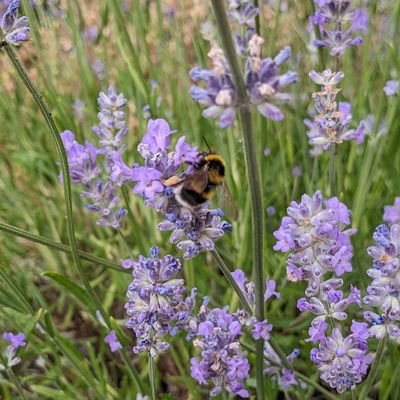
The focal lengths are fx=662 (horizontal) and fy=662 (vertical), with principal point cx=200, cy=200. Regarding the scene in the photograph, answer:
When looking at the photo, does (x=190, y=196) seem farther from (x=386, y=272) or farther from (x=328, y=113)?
(x=328, y=113)

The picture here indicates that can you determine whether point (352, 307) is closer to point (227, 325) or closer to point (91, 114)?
point (227, 325)

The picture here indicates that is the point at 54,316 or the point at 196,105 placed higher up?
the point at 196,105

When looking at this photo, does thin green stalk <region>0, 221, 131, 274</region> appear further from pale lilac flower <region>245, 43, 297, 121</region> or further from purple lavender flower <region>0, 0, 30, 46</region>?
pale lilac flower <region>245, 43, 297, 121</region>

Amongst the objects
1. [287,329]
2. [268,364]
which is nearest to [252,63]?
[268,364]

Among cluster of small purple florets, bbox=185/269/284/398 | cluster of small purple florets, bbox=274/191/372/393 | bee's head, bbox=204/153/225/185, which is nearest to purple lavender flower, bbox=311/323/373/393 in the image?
cluster of small purple florets, bbox=274/191/372/393

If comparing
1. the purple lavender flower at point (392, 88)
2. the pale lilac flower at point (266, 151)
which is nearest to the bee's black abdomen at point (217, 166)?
the purple lavender flower at point (392, 88)

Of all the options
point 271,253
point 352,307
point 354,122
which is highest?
point 354,122

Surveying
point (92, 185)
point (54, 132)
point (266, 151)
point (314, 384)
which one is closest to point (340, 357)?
point (314, 384)

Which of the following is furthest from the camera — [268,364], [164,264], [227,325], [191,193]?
[268,364]
